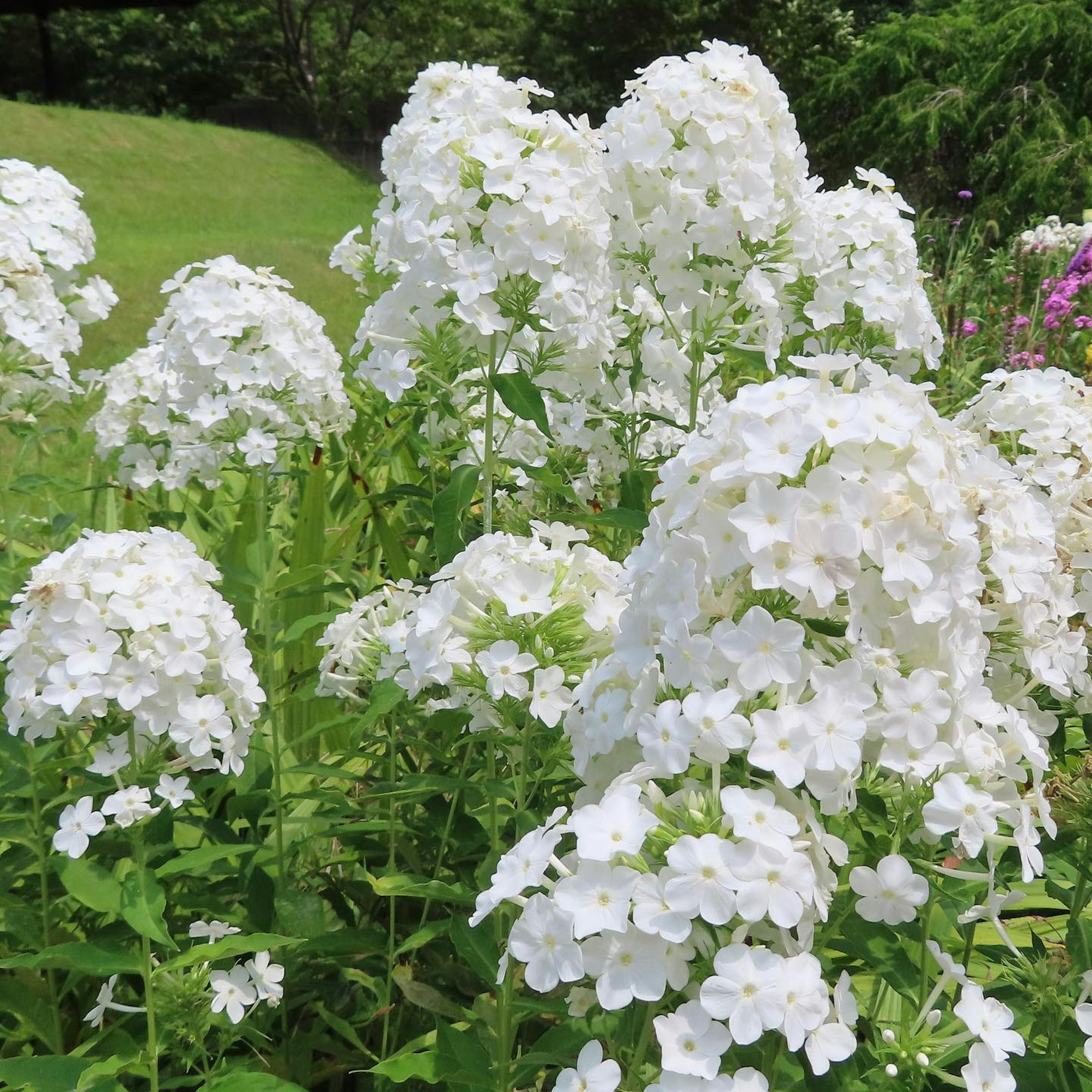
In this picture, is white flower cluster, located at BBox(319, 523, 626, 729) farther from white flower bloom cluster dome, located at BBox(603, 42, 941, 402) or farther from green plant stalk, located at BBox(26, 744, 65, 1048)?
white flower bloom cluster dome, located at BBox(603, 42, 941, 402)

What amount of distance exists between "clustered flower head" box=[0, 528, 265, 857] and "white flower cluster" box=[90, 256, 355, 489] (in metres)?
0.73

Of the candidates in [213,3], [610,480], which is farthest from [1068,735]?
[213,3]

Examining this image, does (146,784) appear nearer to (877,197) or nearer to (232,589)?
(232,589)

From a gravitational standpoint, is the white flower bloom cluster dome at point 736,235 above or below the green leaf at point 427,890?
above

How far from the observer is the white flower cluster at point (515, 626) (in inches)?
62.2

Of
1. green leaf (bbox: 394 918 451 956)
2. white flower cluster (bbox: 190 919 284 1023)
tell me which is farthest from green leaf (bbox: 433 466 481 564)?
white flower cluster (bbox: 190 919 284 1023)

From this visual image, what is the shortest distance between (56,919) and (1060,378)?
88.7 inches

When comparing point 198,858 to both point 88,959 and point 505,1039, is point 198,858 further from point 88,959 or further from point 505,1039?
point 505,1039

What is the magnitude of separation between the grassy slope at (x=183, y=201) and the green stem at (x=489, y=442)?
21.2 feet

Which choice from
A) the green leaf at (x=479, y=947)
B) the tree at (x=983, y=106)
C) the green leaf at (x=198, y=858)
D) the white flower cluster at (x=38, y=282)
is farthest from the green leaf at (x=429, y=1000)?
the tree at (x=983, y=106)

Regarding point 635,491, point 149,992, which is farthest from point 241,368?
point 149,992

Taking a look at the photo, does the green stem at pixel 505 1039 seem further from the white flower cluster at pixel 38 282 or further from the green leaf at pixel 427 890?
the white flower cluster at pixel 38 282

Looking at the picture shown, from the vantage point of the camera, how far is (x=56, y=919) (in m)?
2.26

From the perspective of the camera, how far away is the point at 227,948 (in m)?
1.68
